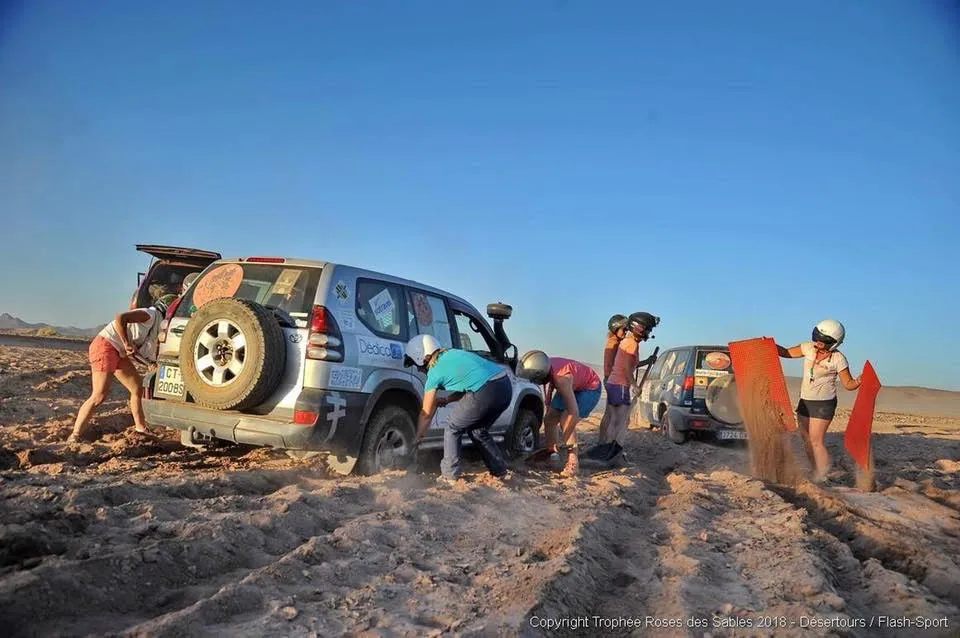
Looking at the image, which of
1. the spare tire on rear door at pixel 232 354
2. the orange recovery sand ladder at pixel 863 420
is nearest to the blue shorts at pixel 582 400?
the orange recovery sand ladder at pixel 863 420

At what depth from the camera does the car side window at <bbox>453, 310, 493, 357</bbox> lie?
23.3 ft

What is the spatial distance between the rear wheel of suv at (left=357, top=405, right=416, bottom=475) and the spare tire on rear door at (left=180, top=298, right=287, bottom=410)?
3.02ft

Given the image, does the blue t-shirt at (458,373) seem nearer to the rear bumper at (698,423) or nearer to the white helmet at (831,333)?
the white helmet at (831,333)

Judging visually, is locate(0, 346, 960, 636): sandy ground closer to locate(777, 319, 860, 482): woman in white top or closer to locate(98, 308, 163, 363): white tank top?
locate(98, 308, 163, 363): white tank top

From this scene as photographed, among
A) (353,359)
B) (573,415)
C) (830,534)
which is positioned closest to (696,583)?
(830,534)

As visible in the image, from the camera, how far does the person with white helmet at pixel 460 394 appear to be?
5566mm

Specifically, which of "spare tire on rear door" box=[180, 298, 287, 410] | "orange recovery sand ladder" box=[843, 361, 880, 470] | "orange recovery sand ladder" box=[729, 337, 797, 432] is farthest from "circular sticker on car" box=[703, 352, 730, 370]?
"spare tire on rear door" box=[180, 298, 287, 410]

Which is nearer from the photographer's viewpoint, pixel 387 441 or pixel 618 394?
pixel 387 441

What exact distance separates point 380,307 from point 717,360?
21.9ft

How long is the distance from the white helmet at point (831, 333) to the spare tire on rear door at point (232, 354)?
19.2ft

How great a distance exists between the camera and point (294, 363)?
16.3 feet

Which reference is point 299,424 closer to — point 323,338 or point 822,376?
point 323,338

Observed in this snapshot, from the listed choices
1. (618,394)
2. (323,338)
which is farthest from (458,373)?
(618,394)

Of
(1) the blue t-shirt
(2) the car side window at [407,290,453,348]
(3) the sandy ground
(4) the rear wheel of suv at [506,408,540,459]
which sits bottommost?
(3) the sandy ground
